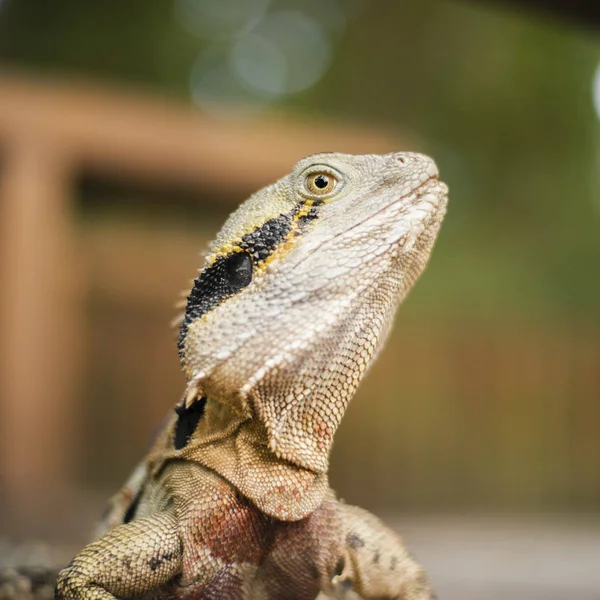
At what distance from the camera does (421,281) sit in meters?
11.9

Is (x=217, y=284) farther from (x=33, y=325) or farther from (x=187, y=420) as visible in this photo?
(x=33, y=325)

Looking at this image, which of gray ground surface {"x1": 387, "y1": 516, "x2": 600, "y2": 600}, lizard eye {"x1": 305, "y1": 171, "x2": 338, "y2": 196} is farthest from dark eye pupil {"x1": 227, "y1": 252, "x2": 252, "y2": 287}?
gray ground surface {"x1": 387, "y1": 516, "x2": 600, "y2": 600}

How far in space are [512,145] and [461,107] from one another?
4.12ft

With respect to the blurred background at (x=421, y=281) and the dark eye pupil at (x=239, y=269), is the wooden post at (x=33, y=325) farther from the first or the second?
the dark eye pupil at (x=239, y=269)

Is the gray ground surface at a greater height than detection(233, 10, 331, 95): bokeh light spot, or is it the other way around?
detection(233, 10, 331, 95): bokeh light spot

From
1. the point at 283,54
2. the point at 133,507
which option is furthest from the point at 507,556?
the point at 283,54

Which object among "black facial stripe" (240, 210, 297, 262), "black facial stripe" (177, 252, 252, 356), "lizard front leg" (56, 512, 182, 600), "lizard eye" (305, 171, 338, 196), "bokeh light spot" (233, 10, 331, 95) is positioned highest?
"bokeh light spot" (233, 10, 331, 95)

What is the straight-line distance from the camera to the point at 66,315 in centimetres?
753

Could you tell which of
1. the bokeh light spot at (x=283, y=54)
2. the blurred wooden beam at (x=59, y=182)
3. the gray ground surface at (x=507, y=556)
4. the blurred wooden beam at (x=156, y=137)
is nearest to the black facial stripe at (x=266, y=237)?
the gray ground surface at (x=507, y=556)

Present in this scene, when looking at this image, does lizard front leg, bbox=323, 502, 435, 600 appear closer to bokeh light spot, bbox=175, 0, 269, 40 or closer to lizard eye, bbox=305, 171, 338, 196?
lizard eye, bbox=305, 171, 338, 196

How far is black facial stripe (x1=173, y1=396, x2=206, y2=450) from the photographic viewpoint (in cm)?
245

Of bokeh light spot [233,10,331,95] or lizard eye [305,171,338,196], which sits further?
bokeh light spot [233,10,331,95]

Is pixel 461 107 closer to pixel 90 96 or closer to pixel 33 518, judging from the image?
pixel 90 96

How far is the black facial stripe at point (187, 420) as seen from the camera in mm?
2447
